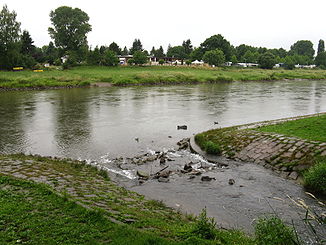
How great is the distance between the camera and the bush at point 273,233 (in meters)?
6.56

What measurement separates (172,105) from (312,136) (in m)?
23.2

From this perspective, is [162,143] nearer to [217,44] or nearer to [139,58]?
[139,58]

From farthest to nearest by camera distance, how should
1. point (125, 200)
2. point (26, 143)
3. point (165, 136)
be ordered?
point (165, 136)
point (26, 143)
point (125, 200)

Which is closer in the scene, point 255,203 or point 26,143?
point 255,203

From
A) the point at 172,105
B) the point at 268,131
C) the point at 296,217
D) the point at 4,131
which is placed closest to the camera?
the point at 296,217

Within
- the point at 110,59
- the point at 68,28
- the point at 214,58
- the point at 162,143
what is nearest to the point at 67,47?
the point at 68,28

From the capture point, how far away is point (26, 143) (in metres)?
19.8

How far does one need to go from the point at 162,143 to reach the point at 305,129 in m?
8.91

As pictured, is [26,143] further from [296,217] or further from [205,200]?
[296,217]

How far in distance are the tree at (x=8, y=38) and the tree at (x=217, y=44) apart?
266ft

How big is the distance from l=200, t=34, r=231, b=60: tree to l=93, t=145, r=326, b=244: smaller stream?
11950 centimetres

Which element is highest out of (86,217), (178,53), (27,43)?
(27,43)

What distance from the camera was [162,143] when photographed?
19688mm

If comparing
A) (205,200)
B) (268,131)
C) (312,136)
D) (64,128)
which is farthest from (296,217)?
(64,128)
